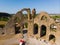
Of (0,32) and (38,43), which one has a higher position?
(0,32)

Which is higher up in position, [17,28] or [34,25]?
[34,25]

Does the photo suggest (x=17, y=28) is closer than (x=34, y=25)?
No

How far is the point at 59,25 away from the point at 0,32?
13020 mm

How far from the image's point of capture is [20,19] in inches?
1246

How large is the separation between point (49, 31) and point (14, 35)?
8.90m

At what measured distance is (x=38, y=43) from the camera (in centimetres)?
2458

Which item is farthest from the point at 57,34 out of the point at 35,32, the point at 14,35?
the point at 14,35

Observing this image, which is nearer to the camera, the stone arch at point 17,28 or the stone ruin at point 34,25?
the stone ruin at point 34,25

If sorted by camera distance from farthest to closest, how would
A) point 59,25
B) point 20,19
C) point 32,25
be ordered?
point 20,19, point 32,25, point 59,25

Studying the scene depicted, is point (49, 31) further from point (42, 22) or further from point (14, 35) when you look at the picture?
point (14, 35)

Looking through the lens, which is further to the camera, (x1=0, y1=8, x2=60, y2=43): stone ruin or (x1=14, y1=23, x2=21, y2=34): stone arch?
(x1=14, y1=23, x2=21, y2=34): stone arch

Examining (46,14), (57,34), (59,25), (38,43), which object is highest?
(46,14)

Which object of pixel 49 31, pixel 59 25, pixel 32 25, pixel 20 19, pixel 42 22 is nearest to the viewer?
pixel 59 25

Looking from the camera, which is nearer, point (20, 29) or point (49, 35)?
point (49, 35)
